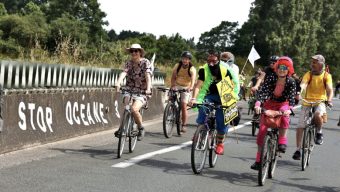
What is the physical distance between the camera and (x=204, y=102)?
385 inches

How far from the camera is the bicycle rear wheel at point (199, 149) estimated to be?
8979 millimetres

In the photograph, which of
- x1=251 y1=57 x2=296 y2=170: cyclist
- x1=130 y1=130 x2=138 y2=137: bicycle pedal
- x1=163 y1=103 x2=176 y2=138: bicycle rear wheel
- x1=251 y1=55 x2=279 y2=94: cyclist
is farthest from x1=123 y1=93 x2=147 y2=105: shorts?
x1=163 y1=103 x2=176 y2=138: bicycle rear wheel

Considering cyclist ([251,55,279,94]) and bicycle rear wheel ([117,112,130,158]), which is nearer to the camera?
cyclist ([251,55,279,94])

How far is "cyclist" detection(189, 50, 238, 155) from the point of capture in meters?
9.86

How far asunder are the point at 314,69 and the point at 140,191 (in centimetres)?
463

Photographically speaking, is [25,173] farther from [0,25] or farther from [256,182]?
[0,25]

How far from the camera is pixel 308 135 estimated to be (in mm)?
10852

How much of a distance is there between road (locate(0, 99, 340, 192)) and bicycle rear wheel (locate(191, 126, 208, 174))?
15 cm

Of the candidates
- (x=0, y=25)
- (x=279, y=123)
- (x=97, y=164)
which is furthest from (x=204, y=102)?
(x=0, y=25)

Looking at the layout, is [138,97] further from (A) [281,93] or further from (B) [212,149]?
(A) [281,93]

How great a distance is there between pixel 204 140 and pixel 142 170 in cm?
103

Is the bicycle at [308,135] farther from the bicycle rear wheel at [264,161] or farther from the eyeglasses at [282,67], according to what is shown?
the eyeglasses at [282,67]

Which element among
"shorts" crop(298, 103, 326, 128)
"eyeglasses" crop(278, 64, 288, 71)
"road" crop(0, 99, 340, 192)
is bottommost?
"road" crop(0, 99, 340, 192)

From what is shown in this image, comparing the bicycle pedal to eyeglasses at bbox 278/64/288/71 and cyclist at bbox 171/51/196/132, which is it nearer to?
eyeglasses at bbox 278/64/288/71
